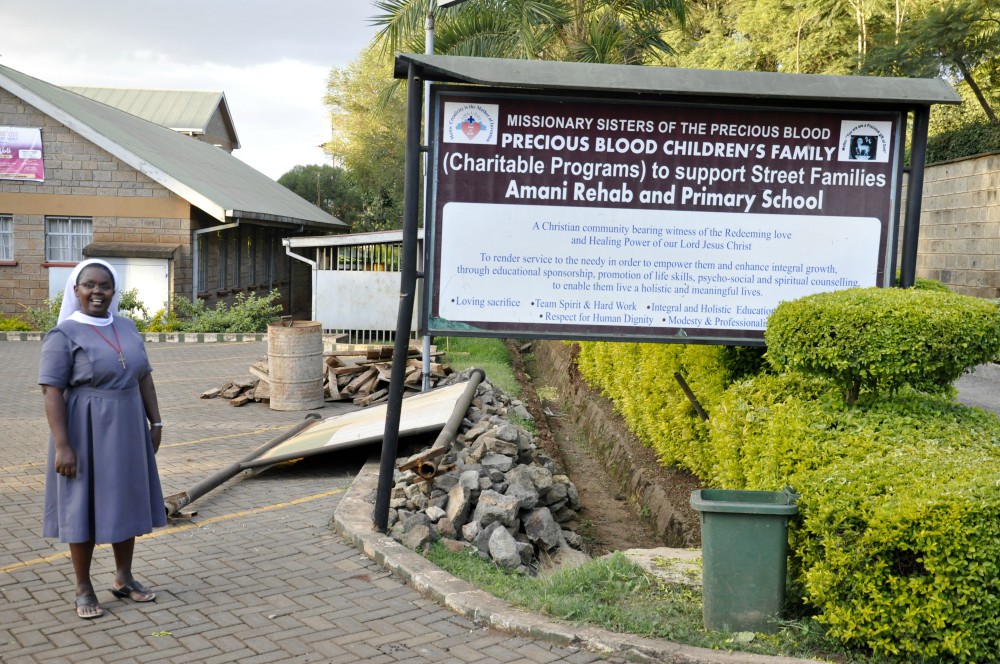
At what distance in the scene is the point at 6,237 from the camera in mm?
23609

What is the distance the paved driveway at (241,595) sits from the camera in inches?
181

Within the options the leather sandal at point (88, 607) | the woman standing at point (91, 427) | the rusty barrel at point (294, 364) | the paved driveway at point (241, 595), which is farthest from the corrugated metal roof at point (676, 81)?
the rusty barrel at point (294, 364)

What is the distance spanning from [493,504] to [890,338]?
9.66 ft

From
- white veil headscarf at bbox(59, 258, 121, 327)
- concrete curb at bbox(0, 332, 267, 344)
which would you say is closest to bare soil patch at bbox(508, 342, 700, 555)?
white veil headscarf at bbox(59, 258, 121, 327)

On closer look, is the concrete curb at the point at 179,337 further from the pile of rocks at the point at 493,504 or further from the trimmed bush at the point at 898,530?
the trimmed bush at the point at 898,530

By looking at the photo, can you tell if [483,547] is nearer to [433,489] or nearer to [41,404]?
[433,489]

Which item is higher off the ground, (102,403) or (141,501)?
(102,403)

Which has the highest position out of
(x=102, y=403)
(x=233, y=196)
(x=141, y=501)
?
(x=233, y=196)

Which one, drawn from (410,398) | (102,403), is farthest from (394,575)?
(410,398)

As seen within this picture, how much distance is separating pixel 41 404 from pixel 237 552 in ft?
26.2

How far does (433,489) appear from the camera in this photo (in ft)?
23.0

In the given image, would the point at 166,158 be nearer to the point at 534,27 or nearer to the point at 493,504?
the point at 534,27

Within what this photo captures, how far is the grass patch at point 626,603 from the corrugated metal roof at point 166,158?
61.4ft

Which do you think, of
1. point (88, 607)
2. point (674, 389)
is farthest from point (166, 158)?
point (88, 607)
